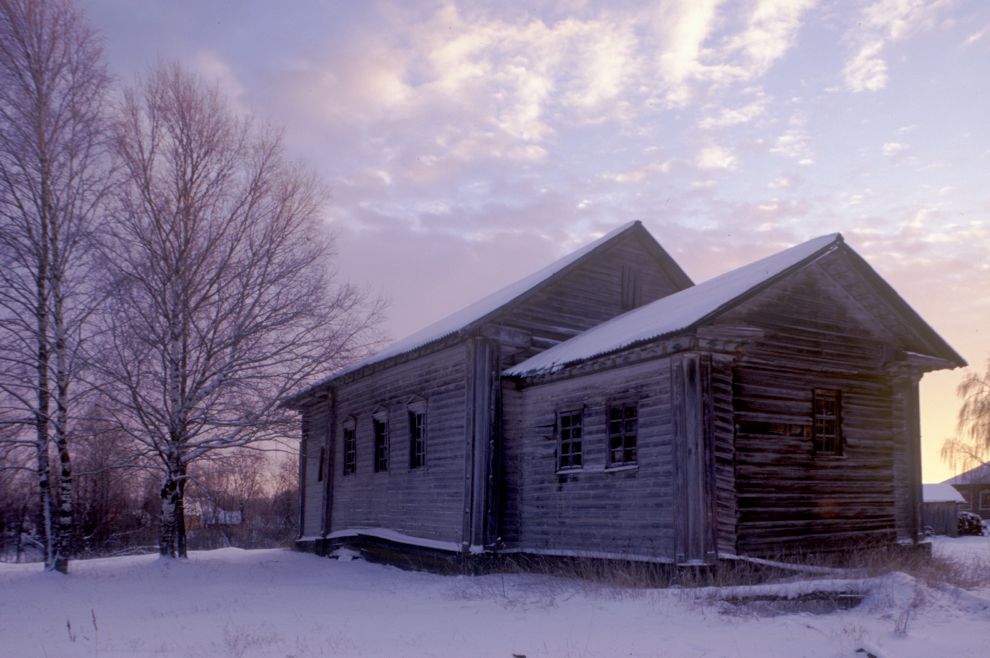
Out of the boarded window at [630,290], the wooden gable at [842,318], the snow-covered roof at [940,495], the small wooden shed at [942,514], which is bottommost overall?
the small wooden shed at [942,514]

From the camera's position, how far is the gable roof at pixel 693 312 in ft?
44.2

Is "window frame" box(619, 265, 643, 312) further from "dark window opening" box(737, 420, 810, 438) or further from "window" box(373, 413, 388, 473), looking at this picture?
"window" box(373, 413, 388, 473)

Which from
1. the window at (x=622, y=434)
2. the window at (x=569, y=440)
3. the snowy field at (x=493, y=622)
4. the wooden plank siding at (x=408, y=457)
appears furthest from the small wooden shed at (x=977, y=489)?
the window at (x=622, y=434)

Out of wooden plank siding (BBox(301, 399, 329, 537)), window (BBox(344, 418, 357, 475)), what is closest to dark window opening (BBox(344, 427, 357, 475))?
window (BBox(344, 418, 357, 475))

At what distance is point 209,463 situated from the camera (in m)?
21.4

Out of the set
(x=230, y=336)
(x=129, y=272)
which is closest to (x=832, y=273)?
(x=230, y=336)

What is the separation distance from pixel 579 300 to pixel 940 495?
102ft

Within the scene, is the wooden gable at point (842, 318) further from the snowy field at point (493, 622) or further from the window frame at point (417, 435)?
the window frame at point (417, 435)

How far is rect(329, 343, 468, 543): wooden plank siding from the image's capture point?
57.6 feet

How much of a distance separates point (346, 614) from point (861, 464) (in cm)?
969

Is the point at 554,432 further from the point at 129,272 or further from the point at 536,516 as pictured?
the point at 129,272

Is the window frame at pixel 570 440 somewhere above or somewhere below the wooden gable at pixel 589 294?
below

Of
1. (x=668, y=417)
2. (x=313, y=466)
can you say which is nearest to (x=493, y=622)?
(x=668, y=417)

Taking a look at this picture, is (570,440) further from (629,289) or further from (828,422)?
(629,289)
